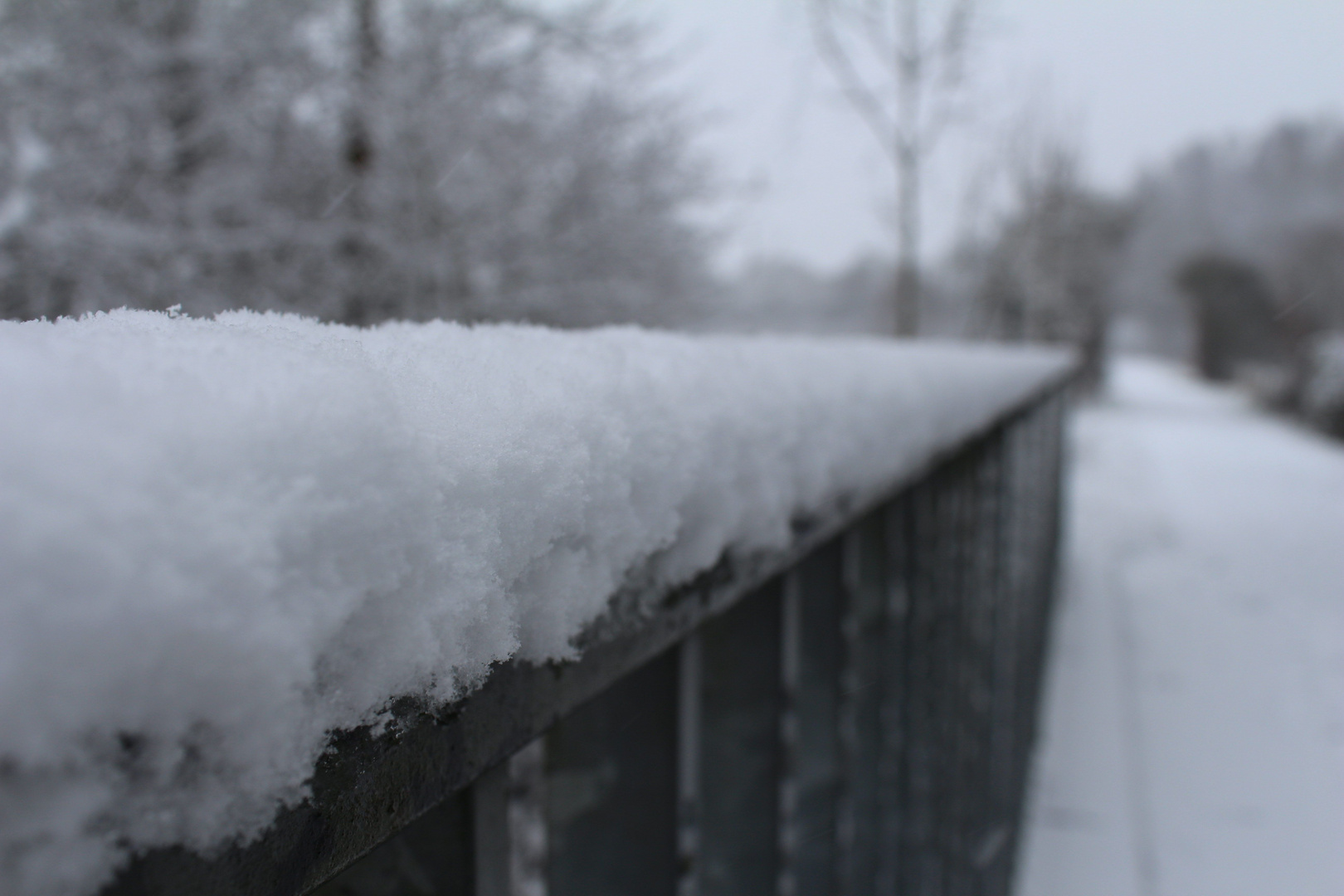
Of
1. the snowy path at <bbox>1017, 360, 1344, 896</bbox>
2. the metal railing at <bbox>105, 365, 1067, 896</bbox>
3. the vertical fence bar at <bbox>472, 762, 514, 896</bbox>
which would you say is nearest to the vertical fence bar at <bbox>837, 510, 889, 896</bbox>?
the metal railing at <bbox>105, 365, 1067, 896</bbox>

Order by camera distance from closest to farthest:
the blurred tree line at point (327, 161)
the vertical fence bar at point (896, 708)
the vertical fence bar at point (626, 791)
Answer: the vertical fence bar at point (626, 791) < the vertical fence bar at point (896, 708) < the blurred tree line at point (327, 161)

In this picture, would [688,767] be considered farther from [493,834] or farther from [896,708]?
[896,708]

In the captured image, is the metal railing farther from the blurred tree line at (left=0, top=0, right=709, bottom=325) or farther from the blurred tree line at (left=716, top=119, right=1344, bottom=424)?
the blurred tree line at (left=716, top=119, right=1344, bottom=424)

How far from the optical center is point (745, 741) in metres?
1.00

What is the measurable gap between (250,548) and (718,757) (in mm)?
769

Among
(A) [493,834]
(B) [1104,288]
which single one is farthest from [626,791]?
(B) [1104,288]

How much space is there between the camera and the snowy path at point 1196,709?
3.31m

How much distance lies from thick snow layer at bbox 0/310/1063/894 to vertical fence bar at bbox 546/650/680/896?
0.98 feet

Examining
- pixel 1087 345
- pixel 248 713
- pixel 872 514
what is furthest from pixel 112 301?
pixel 1087 345

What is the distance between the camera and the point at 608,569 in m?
0.52

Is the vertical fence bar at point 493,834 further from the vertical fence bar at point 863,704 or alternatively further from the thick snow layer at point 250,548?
the vertical fence bar at point 863,704

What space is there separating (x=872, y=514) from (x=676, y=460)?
902 mm

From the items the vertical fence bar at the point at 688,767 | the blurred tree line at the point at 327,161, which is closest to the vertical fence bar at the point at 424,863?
the vertical fence bar at the point at 688,767

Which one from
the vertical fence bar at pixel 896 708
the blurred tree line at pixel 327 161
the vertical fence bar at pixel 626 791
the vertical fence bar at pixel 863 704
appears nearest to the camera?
the vertical fence bar at pixel 626 791
